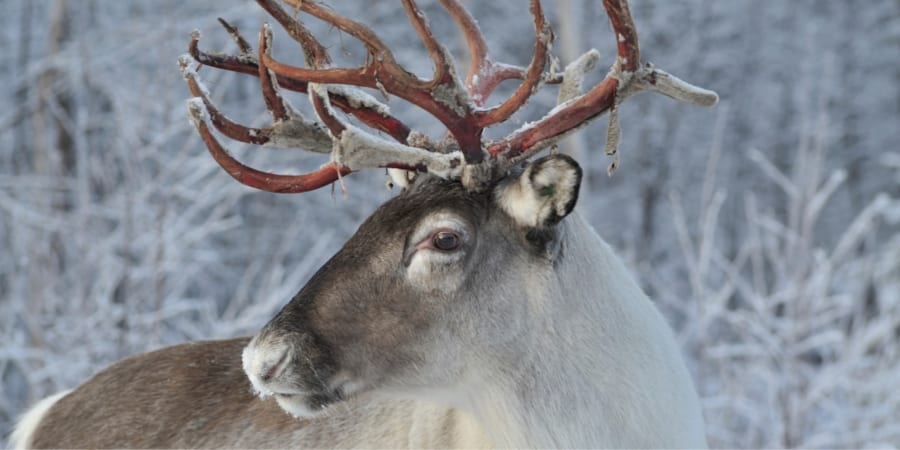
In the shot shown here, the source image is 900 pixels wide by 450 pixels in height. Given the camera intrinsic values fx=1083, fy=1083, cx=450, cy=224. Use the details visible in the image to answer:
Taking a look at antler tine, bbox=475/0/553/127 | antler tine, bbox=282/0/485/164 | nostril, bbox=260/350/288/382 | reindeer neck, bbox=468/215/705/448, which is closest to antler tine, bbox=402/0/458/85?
antler tine, bbox=282/0/485/164

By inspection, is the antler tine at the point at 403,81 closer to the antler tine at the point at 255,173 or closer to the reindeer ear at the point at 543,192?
the reindeer ear at the point at 543,192

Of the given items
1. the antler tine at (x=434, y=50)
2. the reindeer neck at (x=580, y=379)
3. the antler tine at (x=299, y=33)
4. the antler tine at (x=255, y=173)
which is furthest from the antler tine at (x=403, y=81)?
the reindeer neck at (x=580, y=379)

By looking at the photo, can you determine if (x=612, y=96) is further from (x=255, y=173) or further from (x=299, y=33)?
(x=255, y=173)

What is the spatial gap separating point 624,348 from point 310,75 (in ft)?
3.76

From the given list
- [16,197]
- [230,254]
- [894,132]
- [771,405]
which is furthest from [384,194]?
[894,132]

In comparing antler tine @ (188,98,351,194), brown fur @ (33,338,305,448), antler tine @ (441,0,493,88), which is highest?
antler tine @ (441,0,493,88)

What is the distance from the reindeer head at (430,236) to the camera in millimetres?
2775

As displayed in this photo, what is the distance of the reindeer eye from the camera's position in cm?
284

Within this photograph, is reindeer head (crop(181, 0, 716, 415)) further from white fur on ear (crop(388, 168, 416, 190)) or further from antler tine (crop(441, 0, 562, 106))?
antler tine (crop(441, 0, 562, 106))

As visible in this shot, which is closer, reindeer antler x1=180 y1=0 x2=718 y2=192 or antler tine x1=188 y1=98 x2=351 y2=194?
reindeer antler x1=180 y1=0 x2=718 y2=192

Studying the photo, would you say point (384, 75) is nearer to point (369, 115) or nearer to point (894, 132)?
point (369, 115)

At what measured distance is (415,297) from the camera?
2.85 metres

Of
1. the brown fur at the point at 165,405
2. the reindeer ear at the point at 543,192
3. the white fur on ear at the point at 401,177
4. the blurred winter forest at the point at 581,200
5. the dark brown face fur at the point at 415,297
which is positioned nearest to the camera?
the reindeer ear at the point at 543,192

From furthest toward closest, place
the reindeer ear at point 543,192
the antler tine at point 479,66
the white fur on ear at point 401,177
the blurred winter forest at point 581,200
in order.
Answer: the blurred winter forest at point 581,200 → the antler tine at point 479,66 → the white fur on ear at point 401,177 → the reindeer ear at point 543,192
